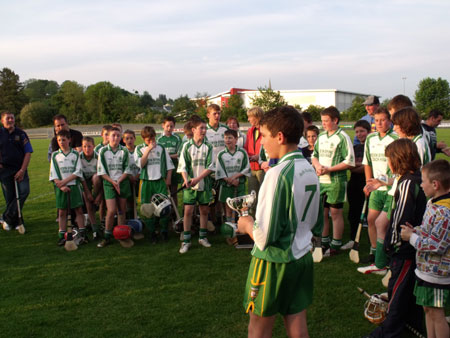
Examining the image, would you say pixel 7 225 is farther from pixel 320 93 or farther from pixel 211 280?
pixel 320 93

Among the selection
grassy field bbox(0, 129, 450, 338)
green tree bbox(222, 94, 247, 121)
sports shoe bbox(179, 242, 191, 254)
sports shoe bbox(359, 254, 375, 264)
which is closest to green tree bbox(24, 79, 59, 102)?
green tree bbox(222, 94, 247, 121)

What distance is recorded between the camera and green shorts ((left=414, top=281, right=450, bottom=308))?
118 inches

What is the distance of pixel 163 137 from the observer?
8016 millimetres

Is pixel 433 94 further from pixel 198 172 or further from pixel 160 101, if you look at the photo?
pixel 160 101

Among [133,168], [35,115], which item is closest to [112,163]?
[133,168]

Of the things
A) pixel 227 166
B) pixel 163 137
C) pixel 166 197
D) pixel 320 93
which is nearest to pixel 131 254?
pixel 166 197

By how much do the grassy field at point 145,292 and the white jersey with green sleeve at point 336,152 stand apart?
123cm

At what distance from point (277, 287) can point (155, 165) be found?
4.73 metres

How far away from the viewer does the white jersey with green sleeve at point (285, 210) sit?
234 centimetres

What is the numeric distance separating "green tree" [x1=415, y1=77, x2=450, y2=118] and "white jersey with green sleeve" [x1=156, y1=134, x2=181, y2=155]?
74.5 m

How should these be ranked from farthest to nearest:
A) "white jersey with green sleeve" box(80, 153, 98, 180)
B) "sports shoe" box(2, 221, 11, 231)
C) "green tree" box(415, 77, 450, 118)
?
"green tree" box(415, 77, 450, 118) < "sports shoe" box(2, 221, 11, 231) < "white jersey with green sleeve" box(80, 153, 98, 180)

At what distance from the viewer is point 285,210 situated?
2.37m

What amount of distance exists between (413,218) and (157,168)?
4.55 meters

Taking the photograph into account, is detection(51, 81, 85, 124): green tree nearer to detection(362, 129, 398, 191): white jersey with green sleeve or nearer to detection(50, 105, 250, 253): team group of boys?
detection(50, 105, 250, 253): team group of boys
